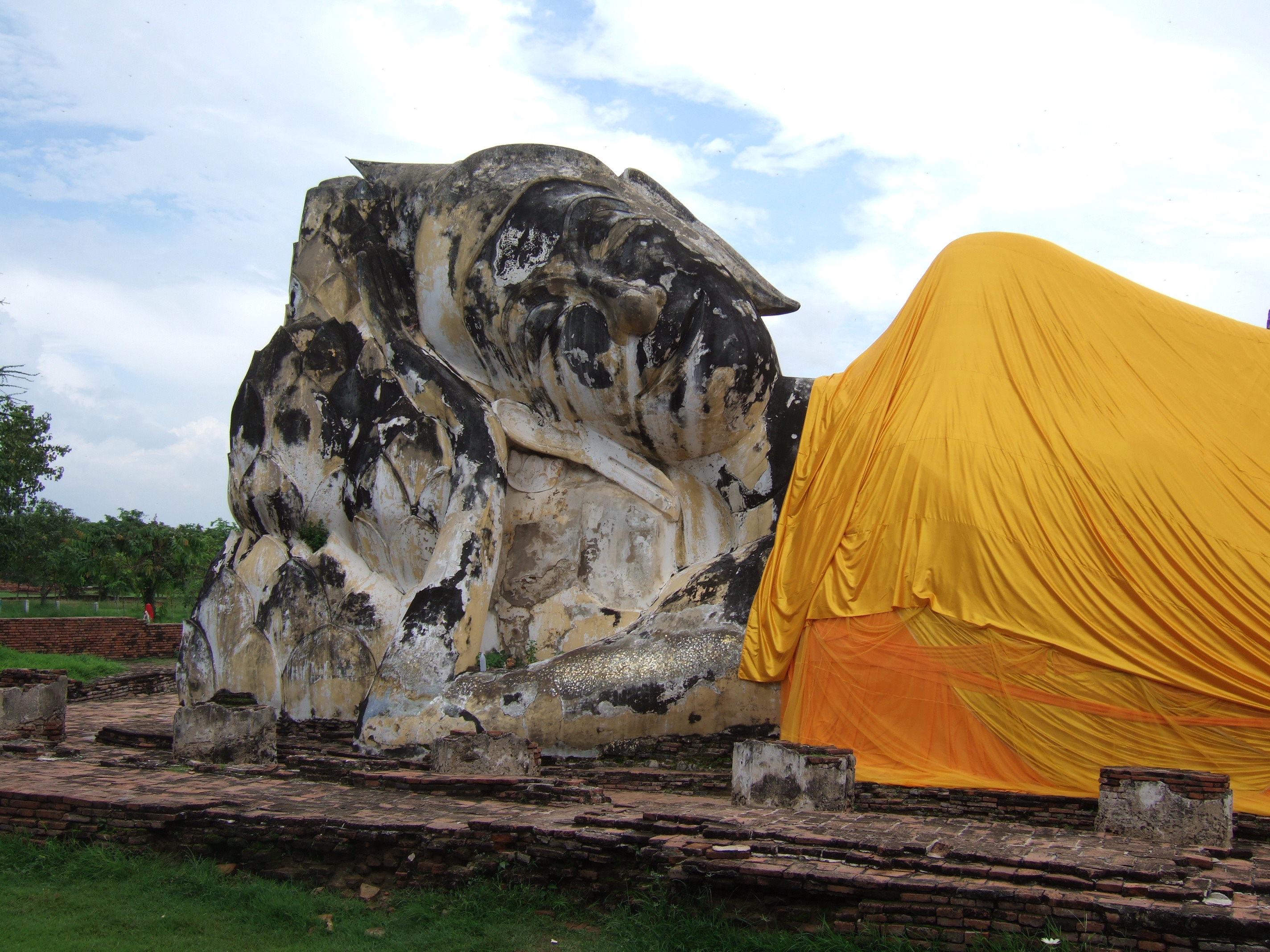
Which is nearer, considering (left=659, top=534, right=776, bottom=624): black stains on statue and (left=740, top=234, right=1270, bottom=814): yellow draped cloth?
(left=740, top=234, right=1270, bottom=814): yellow draped cloth

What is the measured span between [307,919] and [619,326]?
175 inches

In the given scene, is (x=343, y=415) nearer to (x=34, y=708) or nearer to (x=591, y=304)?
(x=591, y=304)

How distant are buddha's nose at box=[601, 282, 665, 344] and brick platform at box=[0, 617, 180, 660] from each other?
482 inches

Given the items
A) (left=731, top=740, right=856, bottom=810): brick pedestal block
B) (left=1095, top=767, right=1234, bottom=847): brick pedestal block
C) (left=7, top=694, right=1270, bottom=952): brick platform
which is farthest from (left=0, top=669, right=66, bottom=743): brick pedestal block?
(left=1095, top=767, right=1234, bottom=847): brick pedestal block

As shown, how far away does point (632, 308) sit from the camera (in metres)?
7.96

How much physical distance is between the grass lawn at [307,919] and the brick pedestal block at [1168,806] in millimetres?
1870

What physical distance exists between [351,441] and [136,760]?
283 cm

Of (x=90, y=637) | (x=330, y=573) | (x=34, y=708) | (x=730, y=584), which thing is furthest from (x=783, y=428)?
(x=90, y=637)

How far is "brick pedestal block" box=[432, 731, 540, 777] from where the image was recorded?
6859 mm

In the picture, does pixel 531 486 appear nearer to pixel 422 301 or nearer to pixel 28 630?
pixel 422 301

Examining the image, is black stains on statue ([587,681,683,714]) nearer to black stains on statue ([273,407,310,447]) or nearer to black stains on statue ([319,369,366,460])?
black stains on statue ([319,369,366,460])

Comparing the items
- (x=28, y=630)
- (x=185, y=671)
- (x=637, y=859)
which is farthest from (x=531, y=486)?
(x=28, y=630)

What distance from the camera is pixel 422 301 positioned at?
29.7 feet

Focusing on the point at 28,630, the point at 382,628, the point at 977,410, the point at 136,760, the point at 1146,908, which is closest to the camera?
the point at 1146,908
